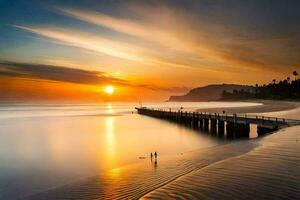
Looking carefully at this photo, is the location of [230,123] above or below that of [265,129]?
above

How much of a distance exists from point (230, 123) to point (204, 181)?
37.6m

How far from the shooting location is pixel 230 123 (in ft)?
167

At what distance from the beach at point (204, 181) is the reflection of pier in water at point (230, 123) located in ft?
62.0

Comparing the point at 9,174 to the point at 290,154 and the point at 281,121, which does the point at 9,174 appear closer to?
the point at 290,154

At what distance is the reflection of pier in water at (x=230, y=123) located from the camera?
39875 millimetres

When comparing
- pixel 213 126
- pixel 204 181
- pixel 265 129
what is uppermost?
pixel 265 129

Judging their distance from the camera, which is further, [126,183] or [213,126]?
[213,126]

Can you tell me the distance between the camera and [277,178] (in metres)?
14.7

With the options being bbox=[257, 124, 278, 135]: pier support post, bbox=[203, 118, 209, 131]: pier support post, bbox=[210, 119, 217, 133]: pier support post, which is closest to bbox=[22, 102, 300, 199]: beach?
bbox=[257, 124, 278, 135]: pier support post

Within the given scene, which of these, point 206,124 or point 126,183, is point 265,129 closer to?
point 206,124

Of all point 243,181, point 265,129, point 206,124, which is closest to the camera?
point 243,181

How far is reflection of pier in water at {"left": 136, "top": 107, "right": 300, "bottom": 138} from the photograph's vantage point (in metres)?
39.9

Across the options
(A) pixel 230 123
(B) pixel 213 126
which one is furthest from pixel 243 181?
(B) pixel 213 126

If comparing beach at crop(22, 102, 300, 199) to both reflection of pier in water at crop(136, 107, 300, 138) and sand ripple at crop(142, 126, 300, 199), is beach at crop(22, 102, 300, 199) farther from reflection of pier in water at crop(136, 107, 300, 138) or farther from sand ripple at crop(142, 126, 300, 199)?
reflection of pier in water at crop(136, 107, 300, 138)
